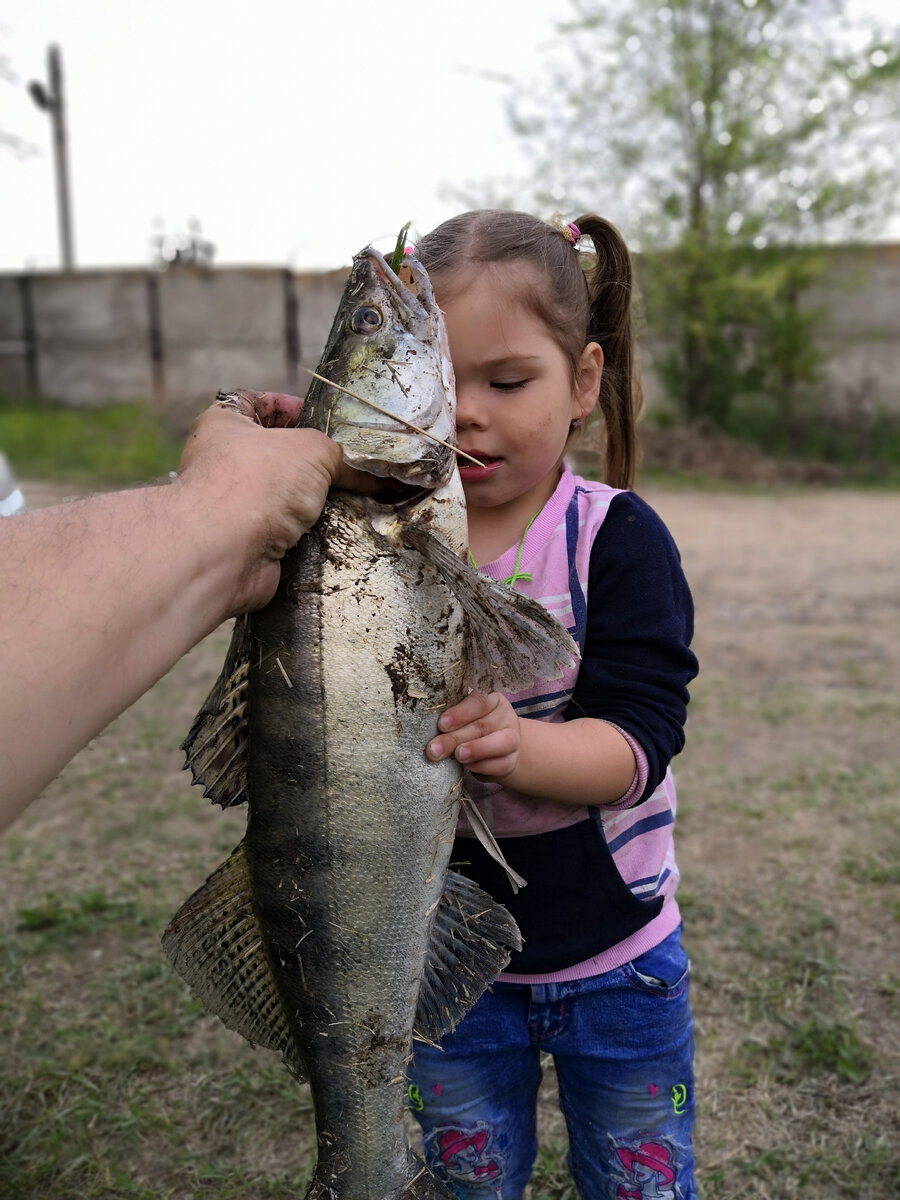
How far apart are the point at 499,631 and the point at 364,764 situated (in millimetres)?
320

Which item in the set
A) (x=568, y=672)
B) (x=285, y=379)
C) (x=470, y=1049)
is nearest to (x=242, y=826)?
(x=470, y=1049)

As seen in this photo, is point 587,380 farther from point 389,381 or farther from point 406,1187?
point 406,1187

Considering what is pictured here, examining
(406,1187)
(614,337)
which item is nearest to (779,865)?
(614,337)

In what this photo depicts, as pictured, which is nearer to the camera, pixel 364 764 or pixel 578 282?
pixel 364 764

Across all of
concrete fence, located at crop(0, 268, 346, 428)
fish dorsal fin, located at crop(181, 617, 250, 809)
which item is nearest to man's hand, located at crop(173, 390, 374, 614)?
fish dorsal fin, located at crop(181, 617, 250, 809)

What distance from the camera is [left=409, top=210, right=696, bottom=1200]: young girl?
6.61 ft

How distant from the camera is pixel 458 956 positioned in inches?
75.6

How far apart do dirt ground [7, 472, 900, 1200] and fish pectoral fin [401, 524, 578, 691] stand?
170cm

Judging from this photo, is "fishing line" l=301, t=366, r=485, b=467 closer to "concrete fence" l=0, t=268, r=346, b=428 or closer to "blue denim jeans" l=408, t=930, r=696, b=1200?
"blue denim jeans" l=408, t=930, r=696, b=1200

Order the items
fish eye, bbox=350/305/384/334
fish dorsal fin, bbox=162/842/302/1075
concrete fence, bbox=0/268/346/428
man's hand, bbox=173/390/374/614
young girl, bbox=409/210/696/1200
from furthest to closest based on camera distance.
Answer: concrete fence, bbox=0/268/346/428
young girl, bbox=409/210/696/1200
fish dorsal fin, bbox=162/842/302/1075
fish eye, bbox=350/305/384/334
man's hand, bbox=173/390/374/614

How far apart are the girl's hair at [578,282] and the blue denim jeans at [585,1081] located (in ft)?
4.09

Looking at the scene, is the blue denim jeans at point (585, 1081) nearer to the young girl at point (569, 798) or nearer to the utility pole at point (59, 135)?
the young girl at point (569, 798)

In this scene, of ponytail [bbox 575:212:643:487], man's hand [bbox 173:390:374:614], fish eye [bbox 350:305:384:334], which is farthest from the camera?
ponytail [bbox 575:212:643:487]

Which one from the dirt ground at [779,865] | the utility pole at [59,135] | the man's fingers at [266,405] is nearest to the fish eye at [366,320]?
the man's fingers at [266,405]
